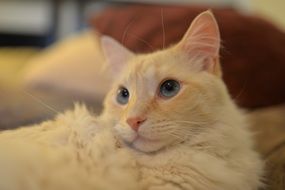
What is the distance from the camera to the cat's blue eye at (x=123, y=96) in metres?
1.01

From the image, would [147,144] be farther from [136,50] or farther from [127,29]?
[127,29]

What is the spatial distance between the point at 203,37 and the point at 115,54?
0.91ft

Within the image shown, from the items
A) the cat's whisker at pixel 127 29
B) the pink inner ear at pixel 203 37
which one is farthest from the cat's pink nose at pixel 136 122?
the cat's whisker at pixel 127 29

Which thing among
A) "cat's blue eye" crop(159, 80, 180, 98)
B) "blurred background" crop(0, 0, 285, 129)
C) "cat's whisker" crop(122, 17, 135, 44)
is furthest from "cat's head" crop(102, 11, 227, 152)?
"cat's whisker" crop(122, 17, 135, 44)

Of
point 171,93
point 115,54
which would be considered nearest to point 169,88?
point 171,93

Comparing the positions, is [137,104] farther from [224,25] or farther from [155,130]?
[224,25]

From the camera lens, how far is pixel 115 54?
3.82 ft

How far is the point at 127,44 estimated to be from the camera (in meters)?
1.71

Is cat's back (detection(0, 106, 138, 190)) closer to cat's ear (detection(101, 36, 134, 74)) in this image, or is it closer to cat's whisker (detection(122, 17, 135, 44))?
cat's ear (detection(101, 36, 134, 74))

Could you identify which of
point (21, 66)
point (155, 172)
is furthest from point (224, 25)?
point (21, 66)

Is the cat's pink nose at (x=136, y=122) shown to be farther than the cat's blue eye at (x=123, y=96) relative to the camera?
No

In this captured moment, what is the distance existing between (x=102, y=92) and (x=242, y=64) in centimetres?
75

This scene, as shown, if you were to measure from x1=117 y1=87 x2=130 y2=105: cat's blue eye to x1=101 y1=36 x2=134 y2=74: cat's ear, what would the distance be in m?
0.13

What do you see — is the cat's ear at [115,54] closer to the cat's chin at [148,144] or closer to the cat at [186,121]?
the cat at [186,121]
